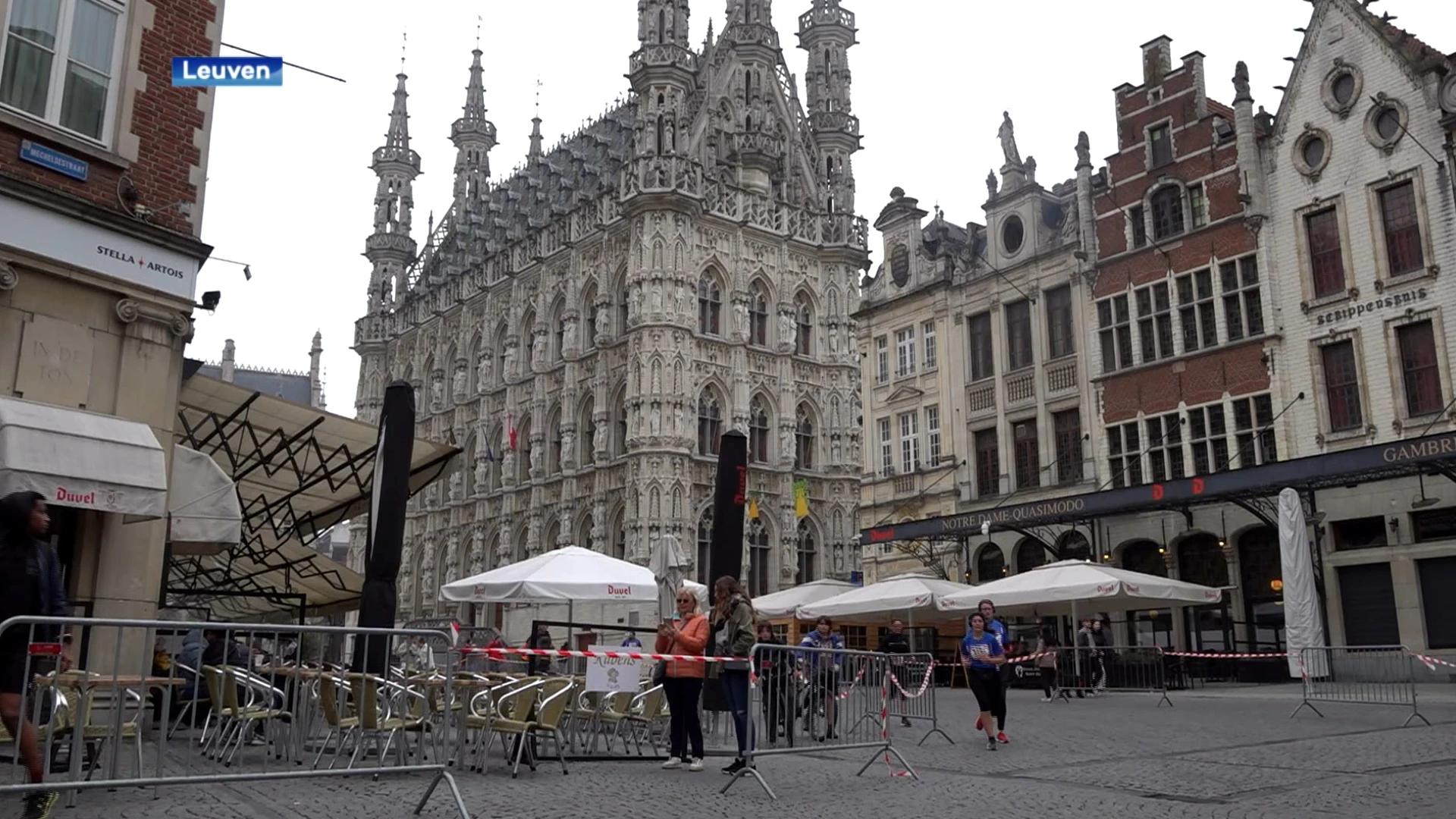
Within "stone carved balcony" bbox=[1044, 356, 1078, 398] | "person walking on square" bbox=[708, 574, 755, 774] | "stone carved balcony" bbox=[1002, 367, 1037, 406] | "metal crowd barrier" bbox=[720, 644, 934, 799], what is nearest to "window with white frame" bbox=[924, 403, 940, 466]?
"stone carved balcony" bbox=[1002, 367, 1037, 406]

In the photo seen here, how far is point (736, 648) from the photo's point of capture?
1019cm

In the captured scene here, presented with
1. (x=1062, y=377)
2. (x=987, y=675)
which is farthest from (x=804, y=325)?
(x=987, y=675)

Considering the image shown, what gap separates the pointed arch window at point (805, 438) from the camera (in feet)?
150

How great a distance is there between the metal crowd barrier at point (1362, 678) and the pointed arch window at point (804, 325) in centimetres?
2894

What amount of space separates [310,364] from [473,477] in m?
47.9

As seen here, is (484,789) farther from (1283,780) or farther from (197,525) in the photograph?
(1283,780)

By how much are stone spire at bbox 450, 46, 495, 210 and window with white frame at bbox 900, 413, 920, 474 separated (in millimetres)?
35080

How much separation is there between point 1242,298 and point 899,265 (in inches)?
455

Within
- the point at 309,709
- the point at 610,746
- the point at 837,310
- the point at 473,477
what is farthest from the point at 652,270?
the point at 309,709

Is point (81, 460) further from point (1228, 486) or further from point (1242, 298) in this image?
point (1242, 298)

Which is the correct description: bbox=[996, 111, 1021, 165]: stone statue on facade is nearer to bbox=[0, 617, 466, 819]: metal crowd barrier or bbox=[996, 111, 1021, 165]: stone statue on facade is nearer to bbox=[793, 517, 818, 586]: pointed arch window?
bbox=[793, 517, 818, 586]: pointed arch window

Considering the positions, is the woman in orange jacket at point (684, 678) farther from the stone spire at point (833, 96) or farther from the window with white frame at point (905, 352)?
the stone spire at point (833, 96)

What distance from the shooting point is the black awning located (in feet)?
67.8

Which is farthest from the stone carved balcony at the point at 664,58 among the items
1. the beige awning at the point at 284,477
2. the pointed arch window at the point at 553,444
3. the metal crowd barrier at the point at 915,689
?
the metal crowd barrier at the point at 915,689
